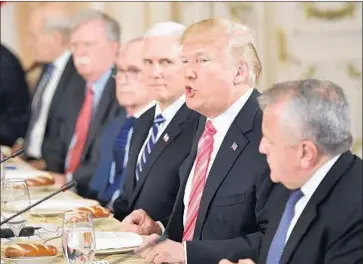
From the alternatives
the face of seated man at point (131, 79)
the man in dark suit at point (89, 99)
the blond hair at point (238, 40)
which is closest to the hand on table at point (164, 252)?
the blond hair at point (238, 40)

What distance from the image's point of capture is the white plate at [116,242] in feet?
11.2

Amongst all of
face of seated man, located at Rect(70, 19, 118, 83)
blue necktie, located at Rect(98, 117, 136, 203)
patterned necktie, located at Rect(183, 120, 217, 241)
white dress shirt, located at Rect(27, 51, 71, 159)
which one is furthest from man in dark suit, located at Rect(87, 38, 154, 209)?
white dress shirt, located at Rect(27, 51, 71, 159)

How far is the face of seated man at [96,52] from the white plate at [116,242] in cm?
275

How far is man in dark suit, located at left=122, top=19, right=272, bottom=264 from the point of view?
3.59m

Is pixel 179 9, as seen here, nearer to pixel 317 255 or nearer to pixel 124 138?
pixel 124 138

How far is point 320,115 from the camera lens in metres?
2.94

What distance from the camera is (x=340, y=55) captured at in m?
6.27

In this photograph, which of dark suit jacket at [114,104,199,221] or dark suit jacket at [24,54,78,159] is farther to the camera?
dark suit jacket at [24,54,78,159]

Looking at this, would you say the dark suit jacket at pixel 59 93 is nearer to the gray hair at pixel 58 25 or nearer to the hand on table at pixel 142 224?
the gray hair at pixel 58 25

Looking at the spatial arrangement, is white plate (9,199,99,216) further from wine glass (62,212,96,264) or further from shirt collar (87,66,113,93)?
shirt collar (87,66,113,93)

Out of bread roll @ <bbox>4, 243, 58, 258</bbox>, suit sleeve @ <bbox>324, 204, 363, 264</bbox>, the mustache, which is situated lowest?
bread roll @ <bbox>4, 243, 58, 258</bbox>

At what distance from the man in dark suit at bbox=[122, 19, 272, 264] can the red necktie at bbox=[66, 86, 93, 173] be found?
2327mm

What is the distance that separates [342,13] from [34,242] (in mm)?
3146

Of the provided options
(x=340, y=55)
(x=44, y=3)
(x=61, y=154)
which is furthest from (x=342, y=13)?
(x=44, y=3)
